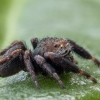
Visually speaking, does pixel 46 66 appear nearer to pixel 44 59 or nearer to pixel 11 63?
pixel 44 59

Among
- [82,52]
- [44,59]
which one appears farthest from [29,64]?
[82,52]

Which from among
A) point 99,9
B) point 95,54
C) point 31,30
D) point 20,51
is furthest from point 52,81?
point 99,9

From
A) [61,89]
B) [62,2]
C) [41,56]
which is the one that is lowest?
[61,89]

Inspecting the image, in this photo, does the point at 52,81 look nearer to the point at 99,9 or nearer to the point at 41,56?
the point at 41,56

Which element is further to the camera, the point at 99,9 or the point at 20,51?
the point at 99,9

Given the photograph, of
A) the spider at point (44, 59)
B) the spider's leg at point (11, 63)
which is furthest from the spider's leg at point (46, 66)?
the spider's leg at point (11, 63)

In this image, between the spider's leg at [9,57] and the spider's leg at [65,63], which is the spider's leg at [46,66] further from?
the spider's leg at [9,57]

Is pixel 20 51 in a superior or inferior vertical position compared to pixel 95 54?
superior
